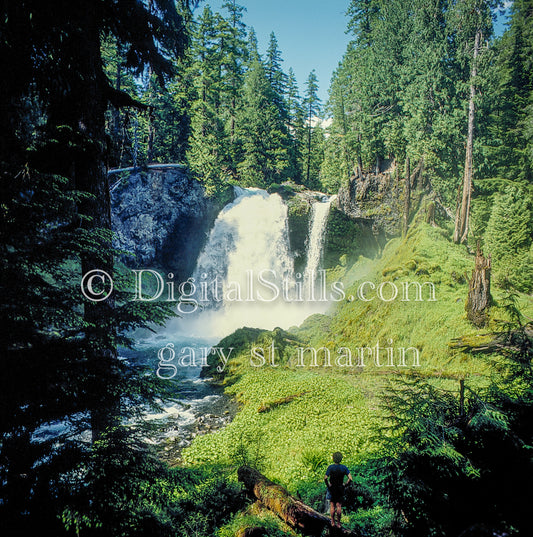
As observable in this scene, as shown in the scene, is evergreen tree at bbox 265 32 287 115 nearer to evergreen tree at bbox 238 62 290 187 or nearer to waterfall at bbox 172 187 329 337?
evergreen tree at bbox 238 62 290 187

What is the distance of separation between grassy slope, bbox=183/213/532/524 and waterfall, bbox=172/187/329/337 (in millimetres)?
8287

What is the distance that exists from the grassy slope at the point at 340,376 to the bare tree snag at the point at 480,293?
0.46 metres

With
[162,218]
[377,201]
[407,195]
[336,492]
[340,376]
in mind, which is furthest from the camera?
[162,218]

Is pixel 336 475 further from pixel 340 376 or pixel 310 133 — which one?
pixel 310 133

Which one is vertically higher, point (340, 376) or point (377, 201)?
point (377, 201)

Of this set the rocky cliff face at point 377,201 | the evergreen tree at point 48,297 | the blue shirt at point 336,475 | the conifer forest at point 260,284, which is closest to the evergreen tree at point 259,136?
the conifer forest at point 260,284

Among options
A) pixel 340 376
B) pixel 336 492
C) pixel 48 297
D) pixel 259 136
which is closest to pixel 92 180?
pixel 48 297

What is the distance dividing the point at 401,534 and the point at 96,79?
749cm

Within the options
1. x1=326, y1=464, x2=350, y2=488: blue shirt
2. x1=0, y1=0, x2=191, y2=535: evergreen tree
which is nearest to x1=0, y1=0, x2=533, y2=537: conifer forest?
x1=0, y1=0, x2=191, y2=535: evergreen tree

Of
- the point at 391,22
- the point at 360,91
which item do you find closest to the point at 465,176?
the point at 360,91

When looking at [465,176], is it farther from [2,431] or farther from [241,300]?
[2,431]

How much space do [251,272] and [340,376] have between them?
1574 cm

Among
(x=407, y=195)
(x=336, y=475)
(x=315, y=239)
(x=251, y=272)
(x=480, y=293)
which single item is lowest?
(x=336, y=475)

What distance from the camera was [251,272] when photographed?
92.6ft
